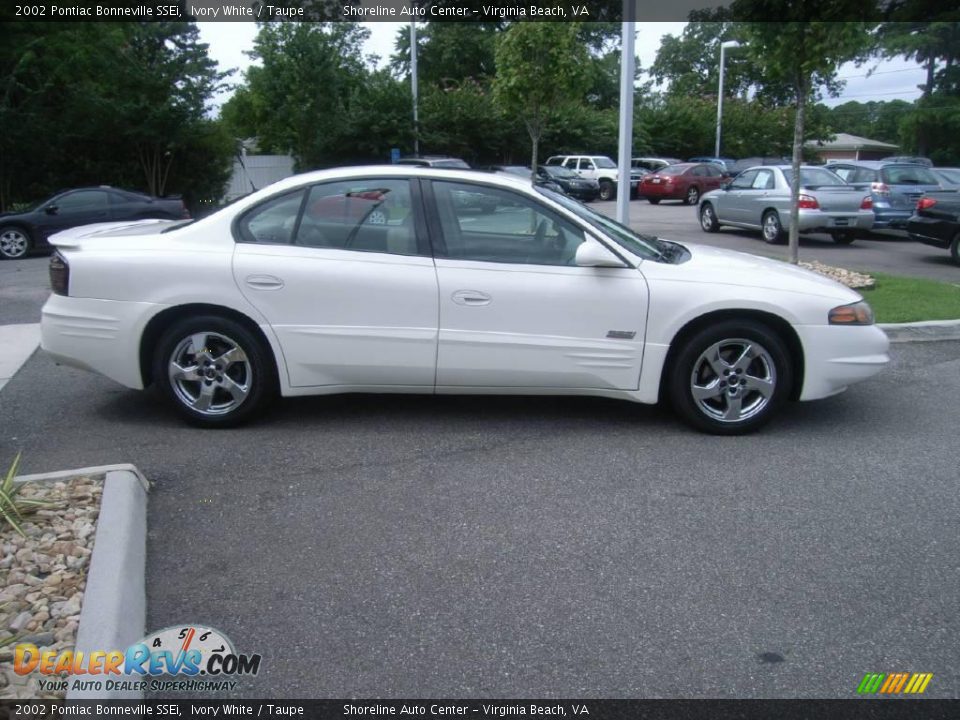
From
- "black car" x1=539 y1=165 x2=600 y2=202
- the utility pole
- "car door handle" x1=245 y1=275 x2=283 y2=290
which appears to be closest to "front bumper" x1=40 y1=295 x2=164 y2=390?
"car door handle" x1=245 y1=275 x2=283 y2=290

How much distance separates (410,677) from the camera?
10.0 ft

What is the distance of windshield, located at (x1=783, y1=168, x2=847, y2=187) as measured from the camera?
16.9 metres

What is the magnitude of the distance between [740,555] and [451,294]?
233cm

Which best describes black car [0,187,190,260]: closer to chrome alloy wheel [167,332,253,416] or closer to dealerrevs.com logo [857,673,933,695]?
chrome alloy wheel [167,332,253,416]

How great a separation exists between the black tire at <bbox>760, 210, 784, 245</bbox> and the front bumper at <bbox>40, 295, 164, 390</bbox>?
548 inches

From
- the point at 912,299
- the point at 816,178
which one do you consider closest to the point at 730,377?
the point at 912,299

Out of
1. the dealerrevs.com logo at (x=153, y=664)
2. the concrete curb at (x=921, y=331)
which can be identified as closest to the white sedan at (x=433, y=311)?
the dealerrevs.com logo at (x=153, y=664)

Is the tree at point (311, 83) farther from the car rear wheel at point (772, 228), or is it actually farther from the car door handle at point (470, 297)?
the car door handle at point (470, 297)

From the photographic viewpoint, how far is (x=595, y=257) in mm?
5254

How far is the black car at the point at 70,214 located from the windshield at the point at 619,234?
1372cm

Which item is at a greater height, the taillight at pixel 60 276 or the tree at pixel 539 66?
the tree at pixel 539 66

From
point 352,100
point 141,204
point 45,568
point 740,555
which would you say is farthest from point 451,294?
point 352,100

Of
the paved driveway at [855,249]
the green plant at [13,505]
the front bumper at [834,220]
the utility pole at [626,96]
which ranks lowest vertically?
the green plant at [13,505]

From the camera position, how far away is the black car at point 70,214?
16922 millimetres
